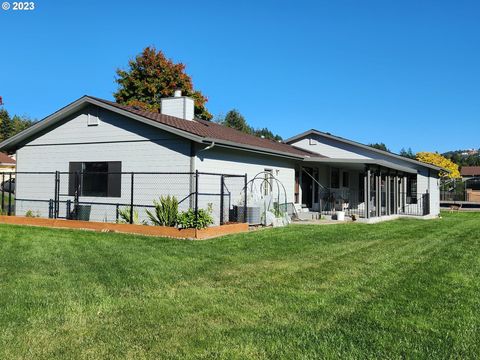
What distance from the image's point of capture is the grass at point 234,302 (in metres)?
4.11

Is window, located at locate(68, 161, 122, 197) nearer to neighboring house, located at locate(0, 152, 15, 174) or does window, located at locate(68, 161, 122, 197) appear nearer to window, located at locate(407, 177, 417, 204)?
window, located at locate(407, 177, 417, 204)

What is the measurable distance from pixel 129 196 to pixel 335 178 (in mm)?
12965

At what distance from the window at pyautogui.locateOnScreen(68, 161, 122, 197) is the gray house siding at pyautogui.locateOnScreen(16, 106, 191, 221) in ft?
0.56

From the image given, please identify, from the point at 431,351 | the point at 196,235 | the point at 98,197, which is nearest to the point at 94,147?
the point at 98,197

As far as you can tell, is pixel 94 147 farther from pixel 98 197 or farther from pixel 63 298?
pixel 63 298

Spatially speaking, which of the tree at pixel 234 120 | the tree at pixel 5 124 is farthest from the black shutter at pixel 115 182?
the tree at pixel 5 124

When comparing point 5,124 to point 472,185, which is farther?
point 5,124

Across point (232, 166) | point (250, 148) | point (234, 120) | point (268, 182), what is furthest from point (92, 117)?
point (234, 120)

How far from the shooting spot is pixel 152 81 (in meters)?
36.3

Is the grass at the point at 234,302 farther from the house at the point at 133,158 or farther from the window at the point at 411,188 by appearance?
the window at the point at 411,188

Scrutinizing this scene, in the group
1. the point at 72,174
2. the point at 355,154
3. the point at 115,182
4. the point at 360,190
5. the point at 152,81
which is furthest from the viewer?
the point at 152,81

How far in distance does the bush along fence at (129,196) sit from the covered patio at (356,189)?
5.73 m

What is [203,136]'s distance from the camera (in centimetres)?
1340

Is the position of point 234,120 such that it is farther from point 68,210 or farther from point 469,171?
point 68,210
